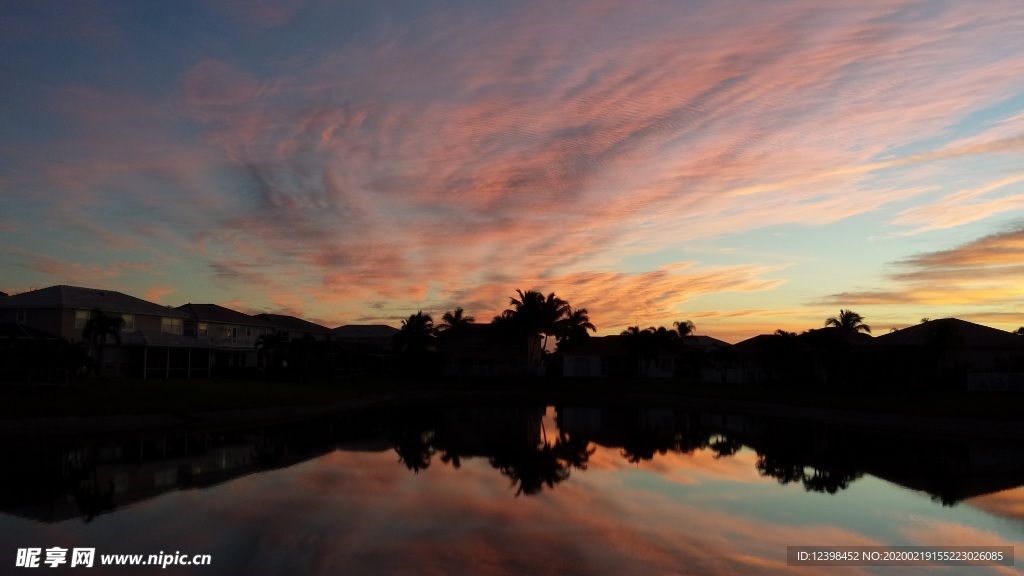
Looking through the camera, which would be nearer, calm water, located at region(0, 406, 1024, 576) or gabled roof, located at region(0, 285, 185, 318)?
calm water, located at region(0, 406, 1024, 576)

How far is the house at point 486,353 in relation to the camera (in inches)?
3620

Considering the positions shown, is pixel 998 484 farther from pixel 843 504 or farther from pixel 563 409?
pixel 563 409

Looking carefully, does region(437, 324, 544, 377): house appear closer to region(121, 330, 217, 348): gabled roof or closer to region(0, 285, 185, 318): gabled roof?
region(121, 330, 217, 348): gabled roof

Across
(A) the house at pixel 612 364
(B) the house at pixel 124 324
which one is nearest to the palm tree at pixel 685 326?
(A) the house at pixel 612 364

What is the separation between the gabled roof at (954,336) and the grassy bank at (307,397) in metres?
5.37

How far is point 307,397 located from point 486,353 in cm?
4330

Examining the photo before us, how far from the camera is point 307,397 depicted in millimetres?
53750

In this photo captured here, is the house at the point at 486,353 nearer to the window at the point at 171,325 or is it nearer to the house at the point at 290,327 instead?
the house at the point at 290,327

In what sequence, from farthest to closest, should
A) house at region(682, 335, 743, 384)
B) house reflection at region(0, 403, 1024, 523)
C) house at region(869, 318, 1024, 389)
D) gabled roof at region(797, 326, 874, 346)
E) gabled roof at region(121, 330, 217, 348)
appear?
house at region(682, 335, 743, 384), gabled roof at region(797, 326, 874, 346), gabled roof at region(121, 330, 217, 348), house at region(869, 318, 1024, 389), house reflection at region(0, 403, 1024, 523)

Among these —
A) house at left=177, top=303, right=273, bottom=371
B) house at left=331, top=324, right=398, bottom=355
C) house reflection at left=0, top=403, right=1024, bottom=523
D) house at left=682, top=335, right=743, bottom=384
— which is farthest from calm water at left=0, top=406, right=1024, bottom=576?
house at left=331, top=324, right=398, bottom=355

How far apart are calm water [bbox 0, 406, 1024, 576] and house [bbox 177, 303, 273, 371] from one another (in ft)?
Result: 128

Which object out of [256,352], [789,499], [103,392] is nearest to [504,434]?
[789,499]

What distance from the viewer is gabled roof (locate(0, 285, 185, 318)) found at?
184 feet

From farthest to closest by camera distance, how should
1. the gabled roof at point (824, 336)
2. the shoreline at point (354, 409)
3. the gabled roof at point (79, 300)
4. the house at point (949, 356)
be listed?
the gabled roof at point (824, 336), the gabled roof at point (79, 300), the house at point (949, 356), the shoreline at point (354, 409)
